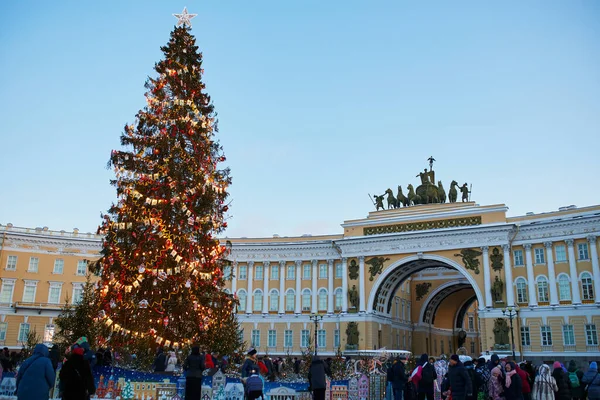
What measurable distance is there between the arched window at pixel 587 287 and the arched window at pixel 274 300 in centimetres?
2598

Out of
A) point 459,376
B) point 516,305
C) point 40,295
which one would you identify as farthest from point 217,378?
point 40,295

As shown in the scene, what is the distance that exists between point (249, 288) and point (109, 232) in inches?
1388

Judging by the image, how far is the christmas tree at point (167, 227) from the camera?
18.6 meters

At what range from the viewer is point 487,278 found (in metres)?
43.5

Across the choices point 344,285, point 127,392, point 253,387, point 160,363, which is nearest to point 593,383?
point 253,387

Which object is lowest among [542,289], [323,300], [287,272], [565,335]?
[565,335]

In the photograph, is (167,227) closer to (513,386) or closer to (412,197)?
(513,386)

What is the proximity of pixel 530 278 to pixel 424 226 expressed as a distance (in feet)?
30.6

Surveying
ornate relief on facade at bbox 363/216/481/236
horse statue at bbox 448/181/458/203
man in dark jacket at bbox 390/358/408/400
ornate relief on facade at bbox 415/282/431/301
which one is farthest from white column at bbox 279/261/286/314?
man in dark jacket at bbox 390/358/408/400

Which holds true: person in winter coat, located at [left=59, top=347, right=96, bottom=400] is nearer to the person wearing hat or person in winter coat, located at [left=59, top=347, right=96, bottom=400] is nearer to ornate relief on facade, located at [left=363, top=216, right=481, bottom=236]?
the person wearing hat

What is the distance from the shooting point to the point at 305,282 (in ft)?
172

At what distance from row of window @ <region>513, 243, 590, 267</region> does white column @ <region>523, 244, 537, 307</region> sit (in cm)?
39

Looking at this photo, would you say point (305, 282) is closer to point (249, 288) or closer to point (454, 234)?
point (249, 288)

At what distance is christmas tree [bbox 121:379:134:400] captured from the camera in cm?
1485
